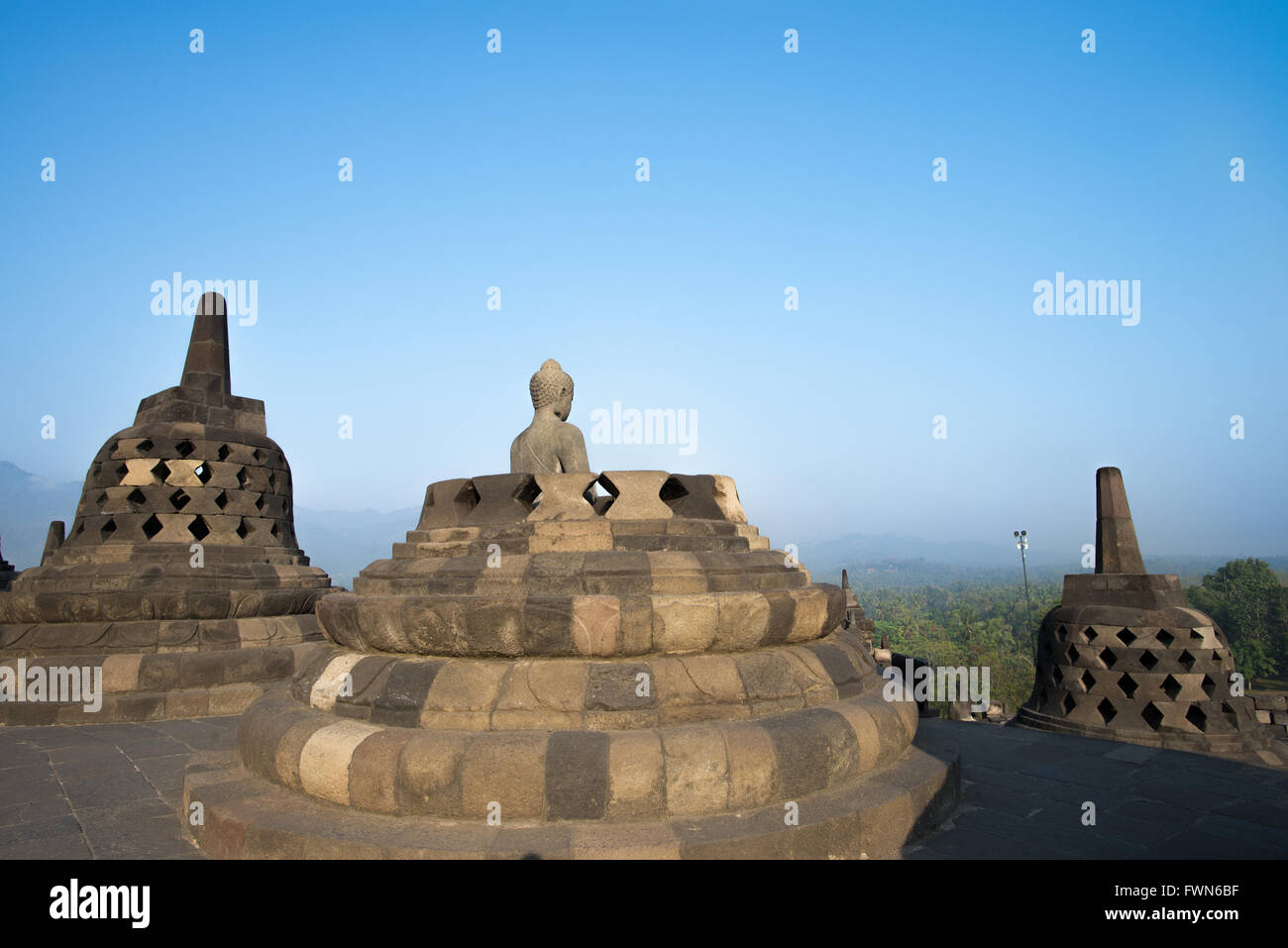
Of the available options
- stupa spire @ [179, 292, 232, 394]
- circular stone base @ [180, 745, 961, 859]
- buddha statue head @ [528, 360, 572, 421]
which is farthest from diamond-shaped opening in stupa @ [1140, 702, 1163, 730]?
stupa spire @ [179, 292, 232, 394]

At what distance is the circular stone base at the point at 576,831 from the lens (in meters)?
3.11

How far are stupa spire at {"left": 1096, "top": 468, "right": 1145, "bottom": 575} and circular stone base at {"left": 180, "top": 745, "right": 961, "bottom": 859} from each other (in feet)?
19.9

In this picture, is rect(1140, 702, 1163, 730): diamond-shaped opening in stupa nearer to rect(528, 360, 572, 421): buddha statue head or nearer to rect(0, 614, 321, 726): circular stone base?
rect(528, 360, 572, 421): buddha statue head

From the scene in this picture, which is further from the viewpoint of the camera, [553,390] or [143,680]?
[143,680]

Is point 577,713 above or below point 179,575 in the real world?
below

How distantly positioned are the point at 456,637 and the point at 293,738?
1.02 meters

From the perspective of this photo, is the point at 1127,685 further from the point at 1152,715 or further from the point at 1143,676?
the point at 1152,715

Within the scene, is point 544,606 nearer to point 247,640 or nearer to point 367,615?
point 367,615

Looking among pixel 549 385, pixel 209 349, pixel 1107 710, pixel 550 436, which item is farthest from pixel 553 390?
pixel 1107 710

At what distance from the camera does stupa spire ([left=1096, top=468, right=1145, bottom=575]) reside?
844 centimetres

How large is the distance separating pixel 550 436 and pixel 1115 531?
23.8ft

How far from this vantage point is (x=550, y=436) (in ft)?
17.6
